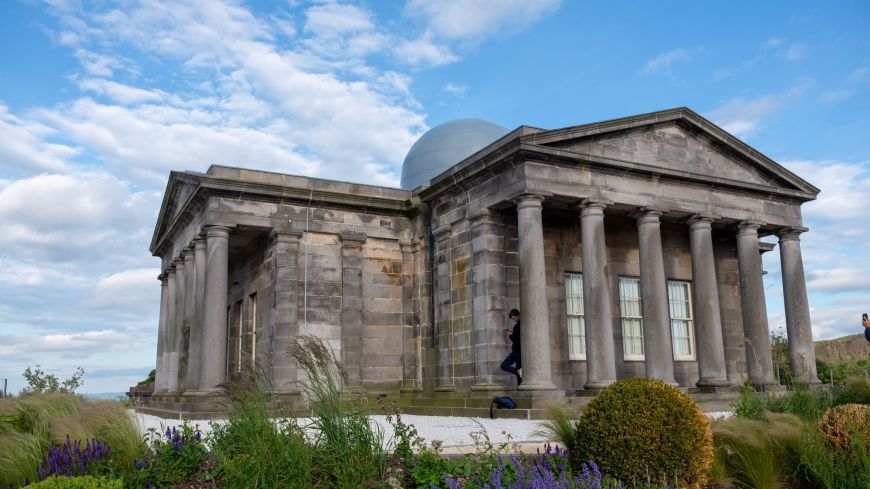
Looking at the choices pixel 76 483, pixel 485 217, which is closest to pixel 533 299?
pixel 485 217

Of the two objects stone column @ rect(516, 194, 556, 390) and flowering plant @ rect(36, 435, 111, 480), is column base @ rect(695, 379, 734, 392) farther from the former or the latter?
flowering plant @ rect(36, 435, 111, 480)

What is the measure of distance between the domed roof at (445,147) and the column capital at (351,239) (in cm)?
652

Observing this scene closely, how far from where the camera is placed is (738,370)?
69.3 ft

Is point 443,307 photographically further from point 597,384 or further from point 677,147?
point 677,147

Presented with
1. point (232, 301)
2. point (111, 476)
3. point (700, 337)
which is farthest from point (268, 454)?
point (232, 301)

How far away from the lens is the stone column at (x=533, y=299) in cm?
1592

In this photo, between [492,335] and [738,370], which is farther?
[738,370]

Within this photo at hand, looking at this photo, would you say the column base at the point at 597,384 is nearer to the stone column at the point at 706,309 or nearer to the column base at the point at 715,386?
the column base at the point at 715,386

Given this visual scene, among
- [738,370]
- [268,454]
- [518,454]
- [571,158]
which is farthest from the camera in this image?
[738,370]

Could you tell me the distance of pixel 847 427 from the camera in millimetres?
7512

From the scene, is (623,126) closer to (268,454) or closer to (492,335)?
(492,335)

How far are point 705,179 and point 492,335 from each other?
710 centimetres

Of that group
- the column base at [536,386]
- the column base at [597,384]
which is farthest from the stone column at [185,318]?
the column base at [597,384]

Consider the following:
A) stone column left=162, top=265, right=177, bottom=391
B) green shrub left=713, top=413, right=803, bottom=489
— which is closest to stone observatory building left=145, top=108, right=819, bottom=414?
Result: stone column left=162, top=265, right=177, bottom=391
